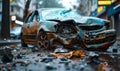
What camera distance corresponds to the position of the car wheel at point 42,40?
11719 mm

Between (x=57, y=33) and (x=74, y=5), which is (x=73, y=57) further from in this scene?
(x=74, y=5)

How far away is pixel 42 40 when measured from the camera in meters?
12.1

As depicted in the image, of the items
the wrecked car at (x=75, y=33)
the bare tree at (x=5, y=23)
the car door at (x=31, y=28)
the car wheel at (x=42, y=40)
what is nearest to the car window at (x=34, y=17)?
the car door at (x=31, y=28)

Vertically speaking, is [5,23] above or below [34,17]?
below

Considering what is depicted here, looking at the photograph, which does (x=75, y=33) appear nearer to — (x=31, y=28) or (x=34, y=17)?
(x=31, y=28)

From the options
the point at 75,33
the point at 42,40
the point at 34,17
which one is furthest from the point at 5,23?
the point at 75,33

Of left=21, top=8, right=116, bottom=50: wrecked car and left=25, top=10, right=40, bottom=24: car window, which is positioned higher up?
left=25, top=10, right=40, bottom=24: car window

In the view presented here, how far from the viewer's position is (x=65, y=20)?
1115 centimetres

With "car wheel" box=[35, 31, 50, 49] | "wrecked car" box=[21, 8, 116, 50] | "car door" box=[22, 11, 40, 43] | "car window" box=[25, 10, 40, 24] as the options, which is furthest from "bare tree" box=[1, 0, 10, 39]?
"wrecked car" box=[21, 8, 116, 50]

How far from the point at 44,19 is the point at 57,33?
1.40 meters

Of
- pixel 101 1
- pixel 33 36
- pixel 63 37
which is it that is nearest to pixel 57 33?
pixel 63 37

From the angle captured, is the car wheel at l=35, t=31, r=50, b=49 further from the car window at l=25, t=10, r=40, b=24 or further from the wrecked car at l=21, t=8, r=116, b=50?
the car window at l=25, t=10, r=40, b=24

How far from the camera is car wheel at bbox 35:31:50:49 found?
1172 centimetres

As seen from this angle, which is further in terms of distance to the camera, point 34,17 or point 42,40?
point 34,17
